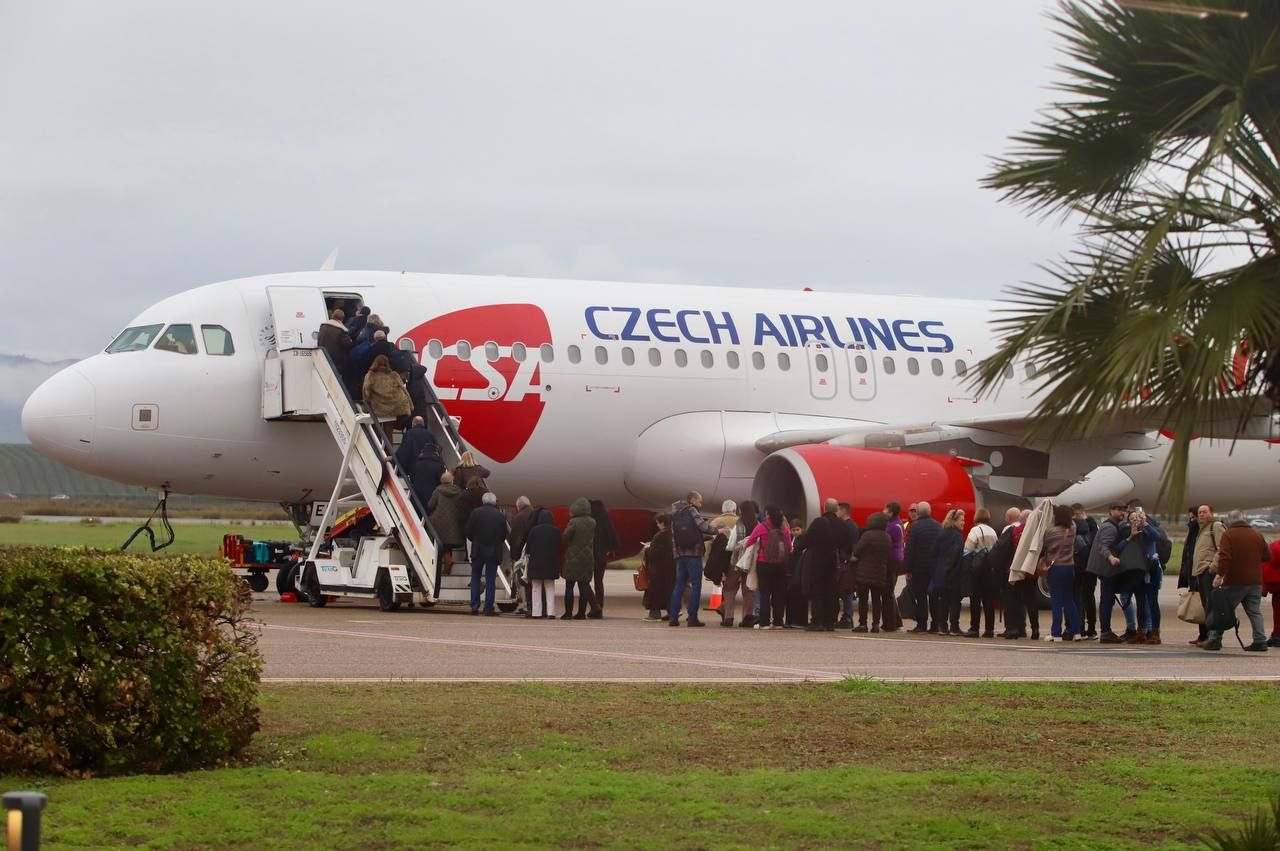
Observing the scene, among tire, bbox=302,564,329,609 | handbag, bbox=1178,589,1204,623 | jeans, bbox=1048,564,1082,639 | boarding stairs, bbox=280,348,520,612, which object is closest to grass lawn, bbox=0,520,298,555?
tire, bbox=302,564,329,609

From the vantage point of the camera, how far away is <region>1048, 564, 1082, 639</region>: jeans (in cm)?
1762

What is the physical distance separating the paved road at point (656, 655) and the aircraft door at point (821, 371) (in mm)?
6349

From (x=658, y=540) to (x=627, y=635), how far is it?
3056 mm

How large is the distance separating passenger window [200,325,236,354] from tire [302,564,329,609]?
2.93 metres

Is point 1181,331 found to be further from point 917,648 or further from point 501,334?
point 501,334

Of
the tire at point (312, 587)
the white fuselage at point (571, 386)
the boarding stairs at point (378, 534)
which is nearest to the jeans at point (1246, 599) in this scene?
the white fuselage at point (571, 386)

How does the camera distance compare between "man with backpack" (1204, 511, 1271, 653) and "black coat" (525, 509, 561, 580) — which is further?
"black coat" (525, 509, 561, 580)

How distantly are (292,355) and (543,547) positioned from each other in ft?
14.3

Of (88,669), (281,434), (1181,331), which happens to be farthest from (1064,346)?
(281,434)

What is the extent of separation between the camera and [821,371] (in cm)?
2438

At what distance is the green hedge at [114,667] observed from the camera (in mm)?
7832

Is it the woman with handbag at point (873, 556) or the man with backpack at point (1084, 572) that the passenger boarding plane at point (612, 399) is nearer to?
the man with backpack at point (1084, 572)

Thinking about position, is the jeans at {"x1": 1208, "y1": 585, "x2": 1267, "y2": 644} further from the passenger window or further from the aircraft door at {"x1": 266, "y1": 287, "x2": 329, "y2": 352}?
the passenger window

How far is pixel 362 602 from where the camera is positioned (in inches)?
870
